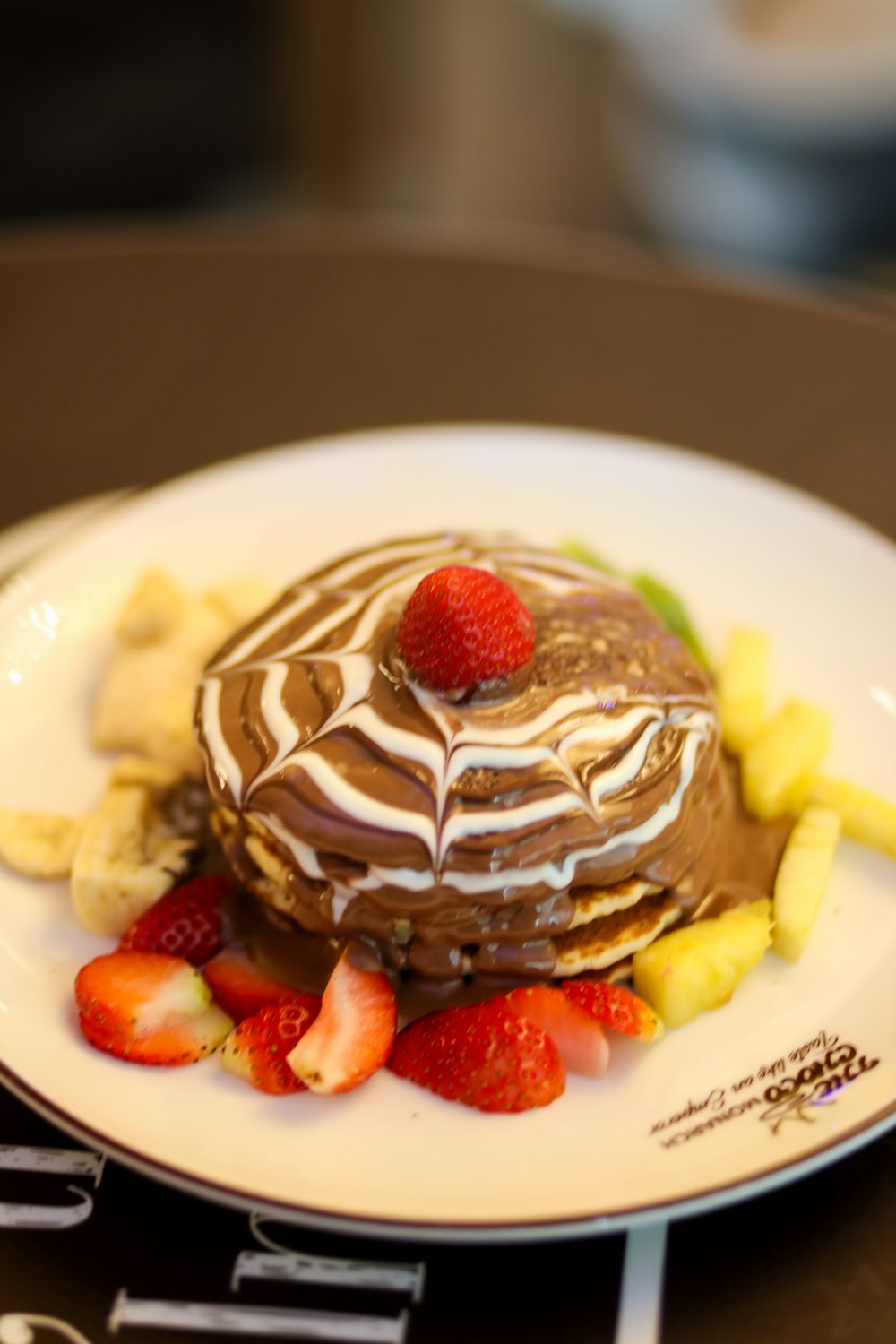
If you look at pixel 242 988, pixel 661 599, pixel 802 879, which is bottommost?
pixel 242 988

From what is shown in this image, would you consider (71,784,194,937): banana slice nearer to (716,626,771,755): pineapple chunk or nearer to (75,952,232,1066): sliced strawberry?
(75,952,232,1066): sliced strawberry

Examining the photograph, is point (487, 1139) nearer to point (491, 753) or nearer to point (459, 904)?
point (459, 904)

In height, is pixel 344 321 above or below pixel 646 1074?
above

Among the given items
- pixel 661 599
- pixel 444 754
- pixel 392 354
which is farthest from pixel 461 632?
pixel 392 354

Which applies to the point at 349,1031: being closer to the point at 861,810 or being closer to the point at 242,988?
the point at 242,988

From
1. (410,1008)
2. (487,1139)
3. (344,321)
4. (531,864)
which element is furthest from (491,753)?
(344,321)

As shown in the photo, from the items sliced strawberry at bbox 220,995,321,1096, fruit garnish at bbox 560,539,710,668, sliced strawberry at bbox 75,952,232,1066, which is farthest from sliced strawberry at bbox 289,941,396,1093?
fruit garnish at bbox 560,539,710,668
